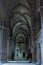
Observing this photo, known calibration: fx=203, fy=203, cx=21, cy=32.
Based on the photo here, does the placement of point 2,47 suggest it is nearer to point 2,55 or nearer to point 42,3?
point 2,55

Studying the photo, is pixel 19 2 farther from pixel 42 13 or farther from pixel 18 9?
pixel 42 13

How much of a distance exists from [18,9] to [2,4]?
7379 mm

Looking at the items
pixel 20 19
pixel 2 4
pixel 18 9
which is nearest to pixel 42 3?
pixel 2 4

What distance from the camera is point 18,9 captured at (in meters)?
33.4

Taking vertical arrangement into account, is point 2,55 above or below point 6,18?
below

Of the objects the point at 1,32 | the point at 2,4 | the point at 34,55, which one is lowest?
the point at 34,55

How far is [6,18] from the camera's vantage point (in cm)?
2869

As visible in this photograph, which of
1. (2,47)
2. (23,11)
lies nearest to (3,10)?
(2,47)

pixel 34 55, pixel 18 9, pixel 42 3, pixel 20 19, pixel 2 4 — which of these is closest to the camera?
pixel 42 3

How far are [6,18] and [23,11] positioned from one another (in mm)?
5798

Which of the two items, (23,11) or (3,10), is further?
(23,11)

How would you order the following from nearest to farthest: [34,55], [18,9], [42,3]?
[42,3], [34,55], [18,9]

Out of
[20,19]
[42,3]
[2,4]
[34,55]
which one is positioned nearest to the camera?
[42,3]

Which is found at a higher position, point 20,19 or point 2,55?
point 20,19
